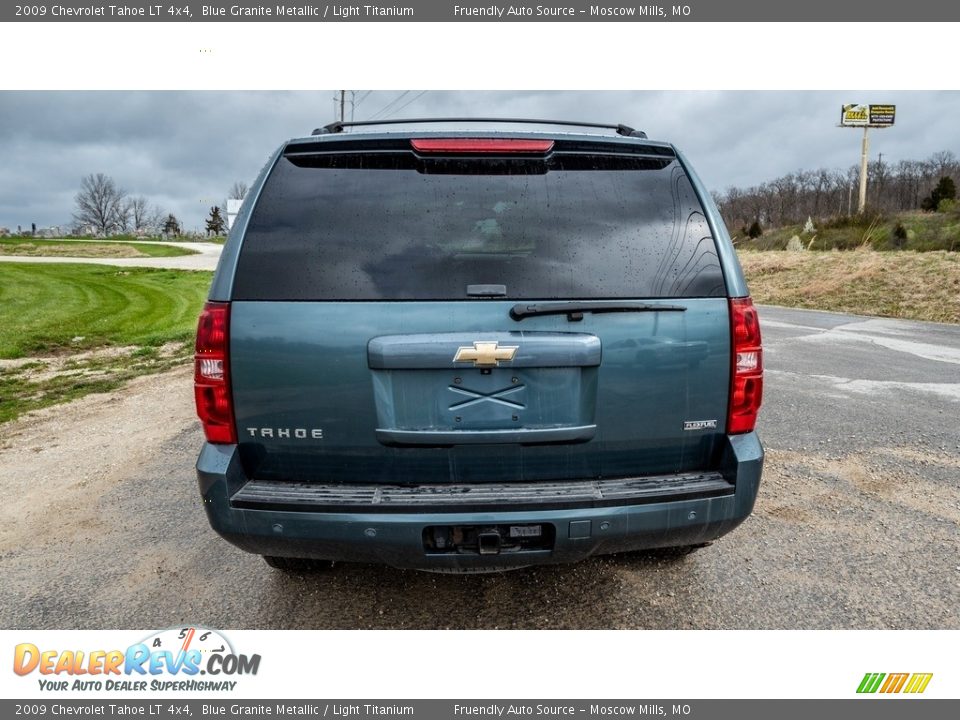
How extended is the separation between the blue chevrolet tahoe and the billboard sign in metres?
50.1

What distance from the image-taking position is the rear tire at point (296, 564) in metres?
2.70

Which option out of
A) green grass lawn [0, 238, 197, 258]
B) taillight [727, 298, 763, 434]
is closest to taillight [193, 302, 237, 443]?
taillight [727, 298, 763, 434]

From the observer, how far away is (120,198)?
263ft

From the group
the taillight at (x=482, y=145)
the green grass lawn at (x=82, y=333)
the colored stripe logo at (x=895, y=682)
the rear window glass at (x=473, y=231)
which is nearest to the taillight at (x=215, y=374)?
the rear window glass at (x=473, y=231)

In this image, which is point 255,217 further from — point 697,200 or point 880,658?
point 880,658

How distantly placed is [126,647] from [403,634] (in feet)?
3.93

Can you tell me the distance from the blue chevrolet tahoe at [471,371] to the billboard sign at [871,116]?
165 ft

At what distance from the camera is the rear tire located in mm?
2697

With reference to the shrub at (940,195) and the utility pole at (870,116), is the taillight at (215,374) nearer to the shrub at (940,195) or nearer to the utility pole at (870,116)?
the shrub at (940,195)

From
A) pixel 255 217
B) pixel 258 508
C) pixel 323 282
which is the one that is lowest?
pixel 258 508

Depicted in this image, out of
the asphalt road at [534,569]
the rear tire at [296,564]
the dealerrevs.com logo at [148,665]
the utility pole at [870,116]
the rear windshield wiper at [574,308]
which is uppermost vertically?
the utility pole at [870,116]

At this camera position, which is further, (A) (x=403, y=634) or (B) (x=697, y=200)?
(A) (x=403, y=634)

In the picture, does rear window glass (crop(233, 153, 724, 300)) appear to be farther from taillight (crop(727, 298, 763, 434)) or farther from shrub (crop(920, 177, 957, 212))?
shrub (crop(920, 177, 957, 212))

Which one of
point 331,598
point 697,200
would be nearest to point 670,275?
point 697,200
